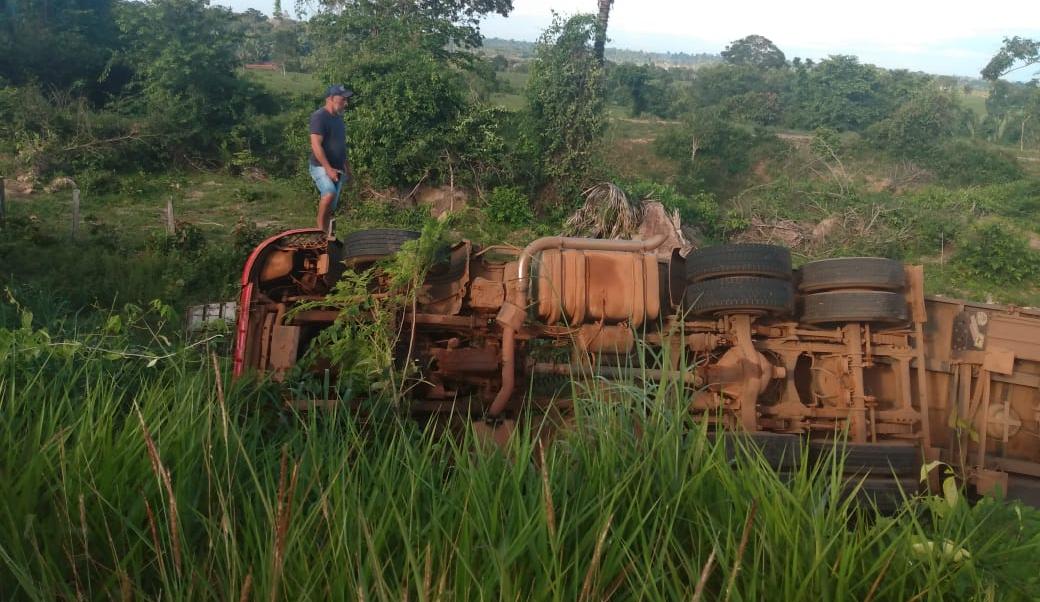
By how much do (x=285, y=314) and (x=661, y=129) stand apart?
26.6 m

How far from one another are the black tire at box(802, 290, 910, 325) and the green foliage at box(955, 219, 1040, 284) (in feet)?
42.6

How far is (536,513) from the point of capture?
247cm

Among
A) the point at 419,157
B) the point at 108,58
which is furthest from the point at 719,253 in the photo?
the point at 108,58

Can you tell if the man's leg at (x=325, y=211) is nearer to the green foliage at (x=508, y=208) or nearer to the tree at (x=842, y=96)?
the green foliage at (x=508, y=208)

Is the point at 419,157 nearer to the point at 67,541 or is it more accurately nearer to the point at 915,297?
the point at 915,297

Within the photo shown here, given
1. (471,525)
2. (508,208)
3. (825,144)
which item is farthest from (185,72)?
(825,144)

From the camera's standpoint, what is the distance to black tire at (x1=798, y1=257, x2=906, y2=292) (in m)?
4.83

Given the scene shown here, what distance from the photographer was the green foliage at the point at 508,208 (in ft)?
55.3

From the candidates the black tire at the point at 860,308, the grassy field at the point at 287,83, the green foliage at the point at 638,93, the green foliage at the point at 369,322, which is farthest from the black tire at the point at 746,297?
the green foliage at the point at 638,93

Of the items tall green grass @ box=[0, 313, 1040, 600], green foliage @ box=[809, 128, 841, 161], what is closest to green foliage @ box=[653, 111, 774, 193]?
green foliage @ box=[809, 128, 841, 161]

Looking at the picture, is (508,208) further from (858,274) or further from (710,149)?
(710,149)

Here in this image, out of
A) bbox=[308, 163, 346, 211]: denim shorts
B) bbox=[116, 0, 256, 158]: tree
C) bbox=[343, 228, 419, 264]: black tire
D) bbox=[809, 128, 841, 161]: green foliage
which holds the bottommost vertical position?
bbox=[343, 228, 419, 264]: black tire

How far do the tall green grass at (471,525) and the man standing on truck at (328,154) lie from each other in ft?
13.5

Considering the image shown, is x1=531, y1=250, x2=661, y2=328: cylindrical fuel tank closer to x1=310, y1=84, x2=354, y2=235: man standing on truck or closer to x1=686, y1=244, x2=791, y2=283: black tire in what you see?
x1=686, y1=244, x2=791, y2=283: black tire
